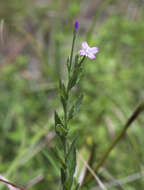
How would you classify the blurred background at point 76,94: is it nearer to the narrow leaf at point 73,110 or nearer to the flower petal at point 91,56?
the narrow leaf at point 73,110

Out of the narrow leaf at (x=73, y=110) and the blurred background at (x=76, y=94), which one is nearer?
the narrow leaf at (x=73, y=110)

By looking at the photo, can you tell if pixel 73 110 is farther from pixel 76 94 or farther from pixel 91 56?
pixel 76 94

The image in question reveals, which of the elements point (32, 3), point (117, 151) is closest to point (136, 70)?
point (117, 151)

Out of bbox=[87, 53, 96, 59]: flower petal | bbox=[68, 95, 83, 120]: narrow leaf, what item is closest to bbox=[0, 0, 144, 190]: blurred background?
bbox=[68, 95, 83, 120]: narrow leaf

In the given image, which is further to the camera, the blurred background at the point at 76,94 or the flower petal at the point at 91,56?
the blurred background at the point at 76,94

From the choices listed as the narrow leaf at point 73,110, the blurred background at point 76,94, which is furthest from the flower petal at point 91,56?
the blurred background at point 76,94

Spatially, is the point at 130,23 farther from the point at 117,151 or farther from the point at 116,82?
the point at 117,151

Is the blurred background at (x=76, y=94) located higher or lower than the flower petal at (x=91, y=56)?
lower

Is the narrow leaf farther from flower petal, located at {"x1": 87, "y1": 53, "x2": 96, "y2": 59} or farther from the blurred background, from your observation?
the blurred background
